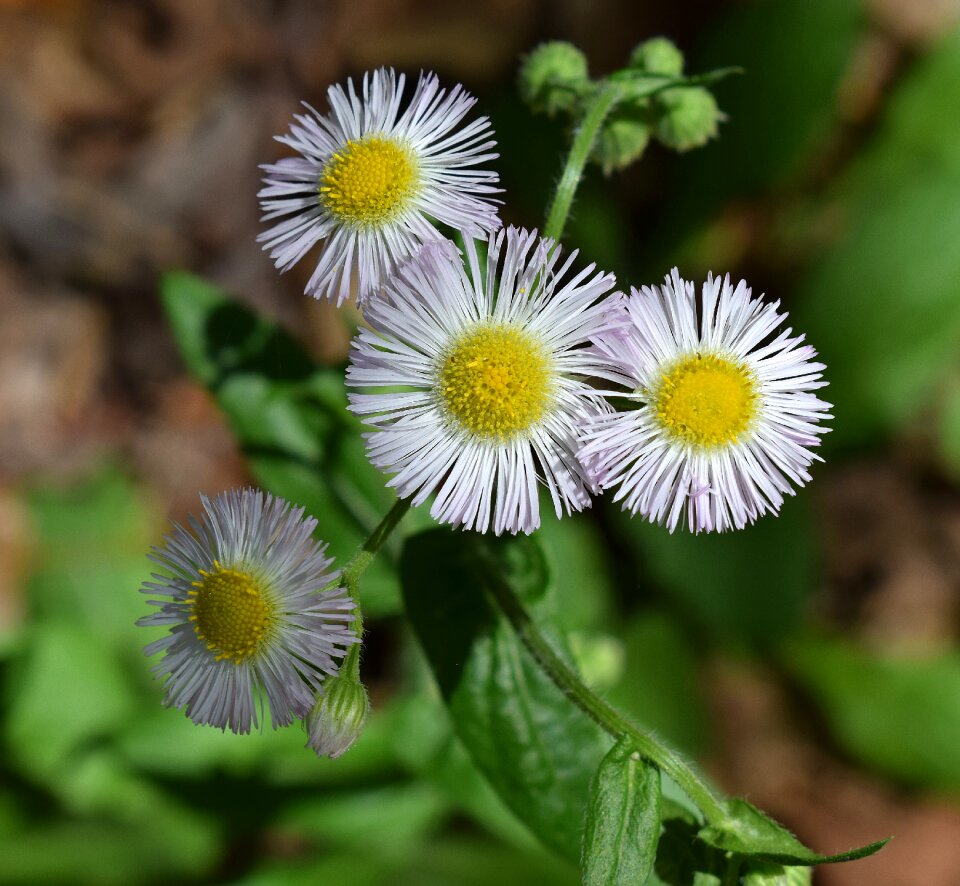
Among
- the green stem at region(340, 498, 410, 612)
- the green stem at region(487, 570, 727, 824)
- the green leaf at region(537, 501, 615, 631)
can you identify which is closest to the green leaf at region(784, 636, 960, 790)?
the green leaf at region(537, 501, 615, 631)

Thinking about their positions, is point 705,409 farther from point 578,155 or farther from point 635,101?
point 635,101

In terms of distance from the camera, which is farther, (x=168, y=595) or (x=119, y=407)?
(x=119, y=407)

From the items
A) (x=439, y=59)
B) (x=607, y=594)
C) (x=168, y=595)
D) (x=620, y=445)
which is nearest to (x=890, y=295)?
(x=607, y=594)

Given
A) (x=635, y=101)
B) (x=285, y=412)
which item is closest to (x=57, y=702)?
(x=285, y=412)

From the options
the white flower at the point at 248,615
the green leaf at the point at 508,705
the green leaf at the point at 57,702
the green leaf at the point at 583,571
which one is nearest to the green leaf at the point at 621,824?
the green leaf at the point at 508,705

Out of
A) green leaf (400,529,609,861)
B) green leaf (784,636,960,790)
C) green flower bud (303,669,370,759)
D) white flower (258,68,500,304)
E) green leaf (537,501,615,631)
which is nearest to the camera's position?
green flower bud (303,669,370,759)

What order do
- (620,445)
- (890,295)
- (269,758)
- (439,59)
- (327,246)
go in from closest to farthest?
(620,445), (327,246), (269,758), (890,295), (439,59)

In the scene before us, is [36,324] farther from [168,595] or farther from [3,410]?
[168,595]

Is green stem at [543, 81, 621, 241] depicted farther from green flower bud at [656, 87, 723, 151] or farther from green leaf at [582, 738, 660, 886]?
green leaf at [582, 738, 660, 886]
